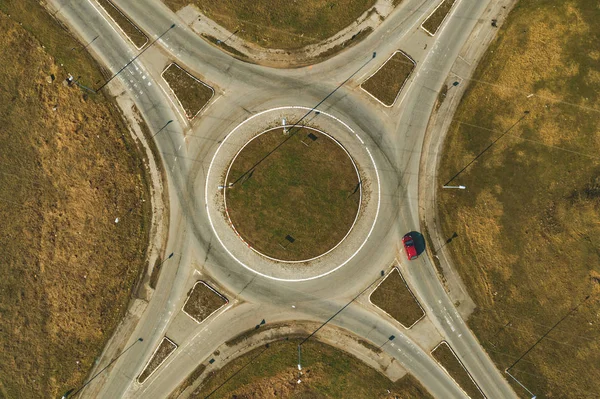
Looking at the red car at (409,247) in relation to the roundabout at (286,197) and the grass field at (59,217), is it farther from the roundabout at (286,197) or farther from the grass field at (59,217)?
the grass field at (59,217)

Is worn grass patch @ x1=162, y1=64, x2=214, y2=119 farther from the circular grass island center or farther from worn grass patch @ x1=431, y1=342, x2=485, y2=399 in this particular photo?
worn grass patch @ x1=431, y1=342, x2=485, y2=399

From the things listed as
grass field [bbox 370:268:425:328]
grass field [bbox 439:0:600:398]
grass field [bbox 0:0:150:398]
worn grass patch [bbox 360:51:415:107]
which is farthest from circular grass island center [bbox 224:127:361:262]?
grass field [bbox 439:0:600:398]

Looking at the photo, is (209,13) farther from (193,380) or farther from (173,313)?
(193,380)

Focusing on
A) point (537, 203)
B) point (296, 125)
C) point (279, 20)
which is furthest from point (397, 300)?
point (279, 20)

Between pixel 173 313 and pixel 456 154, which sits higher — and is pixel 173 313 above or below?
below

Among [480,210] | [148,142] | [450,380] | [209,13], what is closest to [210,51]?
[209,13]

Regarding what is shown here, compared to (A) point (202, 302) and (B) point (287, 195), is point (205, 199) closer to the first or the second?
(B) point (287, 195)
